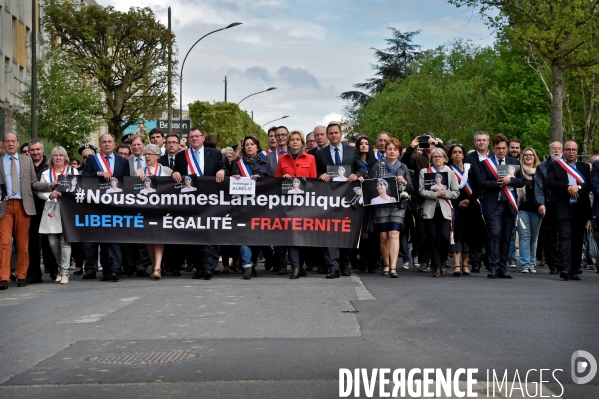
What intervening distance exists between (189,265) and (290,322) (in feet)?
27.0

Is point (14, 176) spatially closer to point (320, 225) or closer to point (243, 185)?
point (243, 185)

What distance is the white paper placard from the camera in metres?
15.6

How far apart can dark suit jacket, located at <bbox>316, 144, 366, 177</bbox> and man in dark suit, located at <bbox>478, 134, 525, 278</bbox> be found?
6.16 ft

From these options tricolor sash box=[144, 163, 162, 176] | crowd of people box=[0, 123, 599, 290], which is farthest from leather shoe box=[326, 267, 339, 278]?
tricolor sash box=[144, 163, 162, 176]

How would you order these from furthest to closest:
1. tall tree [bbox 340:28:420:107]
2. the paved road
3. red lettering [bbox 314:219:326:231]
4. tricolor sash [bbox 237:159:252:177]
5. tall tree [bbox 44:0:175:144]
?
tall tree [bbox 340:28:420:107] < tall tree [bbox 44:0:175:144] < tricolor sash [bbox 237:159:252:177] < red lettering [bbox 314:219:326:231] < the paved road

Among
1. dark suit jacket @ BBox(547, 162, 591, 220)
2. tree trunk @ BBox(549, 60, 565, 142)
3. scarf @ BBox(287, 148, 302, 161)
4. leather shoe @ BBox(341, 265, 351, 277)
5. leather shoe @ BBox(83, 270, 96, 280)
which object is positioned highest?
tree trunk @ BBox(549, 60, 565, 142)

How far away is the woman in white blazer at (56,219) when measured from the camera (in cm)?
1505

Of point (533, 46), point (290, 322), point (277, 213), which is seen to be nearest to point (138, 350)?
point (290, 322)

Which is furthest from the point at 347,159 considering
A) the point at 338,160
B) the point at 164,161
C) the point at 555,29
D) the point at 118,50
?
the point at 118,50

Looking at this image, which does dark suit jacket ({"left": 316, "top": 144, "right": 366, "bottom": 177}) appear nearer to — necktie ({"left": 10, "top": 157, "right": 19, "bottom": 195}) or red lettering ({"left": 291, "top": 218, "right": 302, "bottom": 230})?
red lettering ({"left": 291, "top": 218, "right": 302, "bottom": 230})

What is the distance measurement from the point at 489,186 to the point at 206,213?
4368 millimetres

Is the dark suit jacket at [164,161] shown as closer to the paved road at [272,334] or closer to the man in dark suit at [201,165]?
the man in dark suit at [201,165]

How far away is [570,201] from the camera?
51.9 ft

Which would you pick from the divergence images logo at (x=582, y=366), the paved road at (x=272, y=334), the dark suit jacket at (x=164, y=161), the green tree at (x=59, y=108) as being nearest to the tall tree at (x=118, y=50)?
the green tree at (x=59, y=108)
